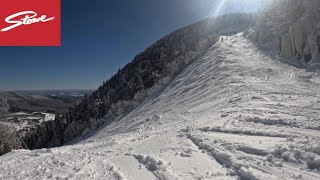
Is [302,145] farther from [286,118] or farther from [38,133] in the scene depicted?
[38,133]

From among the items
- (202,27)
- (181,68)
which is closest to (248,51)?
(181,68)

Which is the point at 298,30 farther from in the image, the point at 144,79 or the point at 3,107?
the point at 144,79

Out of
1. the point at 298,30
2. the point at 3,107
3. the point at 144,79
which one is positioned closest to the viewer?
the point at 3,107

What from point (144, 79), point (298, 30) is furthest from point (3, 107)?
point (144, 79)

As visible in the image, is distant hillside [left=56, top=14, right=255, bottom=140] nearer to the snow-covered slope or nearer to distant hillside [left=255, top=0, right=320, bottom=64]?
distant hillside [left=255, top=0, right=320, bottom=64]

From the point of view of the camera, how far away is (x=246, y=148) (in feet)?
37.3

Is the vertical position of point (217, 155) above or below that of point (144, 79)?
below

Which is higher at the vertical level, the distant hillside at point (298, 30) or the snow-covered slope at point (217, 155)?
the distant hillside at point (298, 30)

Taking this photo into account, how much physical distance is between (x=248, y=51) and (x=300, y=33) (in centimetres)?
1246

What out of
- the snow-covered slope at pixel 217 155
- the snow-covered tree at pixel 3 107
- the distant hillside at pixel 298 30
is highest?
the distant hillside at pixel 298 30

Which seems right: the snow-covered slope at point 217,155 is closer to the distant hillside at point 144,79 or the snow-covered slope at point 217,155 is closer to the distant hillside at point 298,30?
the distant hillside at point 298,30

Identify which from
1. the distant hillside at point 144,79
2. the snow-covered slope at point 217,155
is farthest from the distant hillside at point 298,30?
the snow-covered slope at point 217,155

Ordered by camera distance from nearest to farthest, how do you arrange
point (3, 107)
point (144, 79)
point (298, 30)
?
point (3, 107), point (298, 30), point (144, 79)

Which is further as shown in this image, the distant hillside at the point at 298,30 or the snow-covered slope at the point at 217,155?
the distant hillside at the point at 298,30
